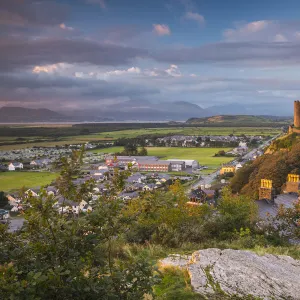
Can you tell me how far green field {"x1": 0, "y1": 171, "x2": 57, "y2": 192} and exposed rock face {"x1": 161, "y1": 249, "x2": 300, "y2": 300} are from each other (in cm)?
3284

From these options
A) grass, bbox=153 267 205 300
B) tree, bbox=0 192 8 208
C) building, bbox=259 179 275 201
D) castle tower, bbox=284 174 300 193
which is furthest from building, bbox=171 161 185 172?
grass, bbox=153 267 205 300

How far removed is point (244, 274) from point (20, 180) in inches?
1745

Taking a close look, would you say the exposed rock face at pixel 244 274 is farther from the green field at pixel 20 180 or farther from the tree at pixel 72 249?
the green field at pixel 20 180

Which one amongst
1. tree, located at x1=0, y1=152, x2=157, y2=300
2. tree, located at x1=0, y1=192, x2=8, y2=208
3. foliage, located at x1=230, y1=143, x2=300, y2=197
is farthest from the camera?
foliage, located at x1=230, y1=143, x2=300, y2=197

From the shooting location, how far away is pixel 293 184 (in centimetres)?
3175

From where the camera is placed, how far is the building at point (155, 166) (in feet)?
216

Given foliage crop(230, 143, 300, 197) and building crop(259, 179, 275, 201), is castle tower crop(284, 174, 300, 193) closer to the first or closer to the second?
building crop(259, 179, 275, 201)

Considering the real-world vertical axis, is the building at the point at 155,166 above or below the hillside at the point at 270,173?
below

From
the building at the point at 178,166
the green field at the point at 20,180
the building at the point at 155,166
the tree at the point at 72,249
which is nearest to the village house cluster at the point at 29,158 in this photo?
the green field at the point at 20,180

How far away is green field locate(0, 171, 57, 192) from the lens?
4080 centimetres

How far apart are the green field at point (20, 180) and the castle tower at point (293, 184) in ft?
82.5

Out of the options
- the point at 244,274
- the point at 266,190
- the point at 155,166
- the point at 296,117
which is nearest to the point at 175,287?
the point at 244,274

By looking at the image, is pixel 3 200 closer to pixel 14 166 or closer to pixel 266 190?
pixel 14 166

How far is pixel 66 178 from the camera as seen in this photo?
13.8 feet
